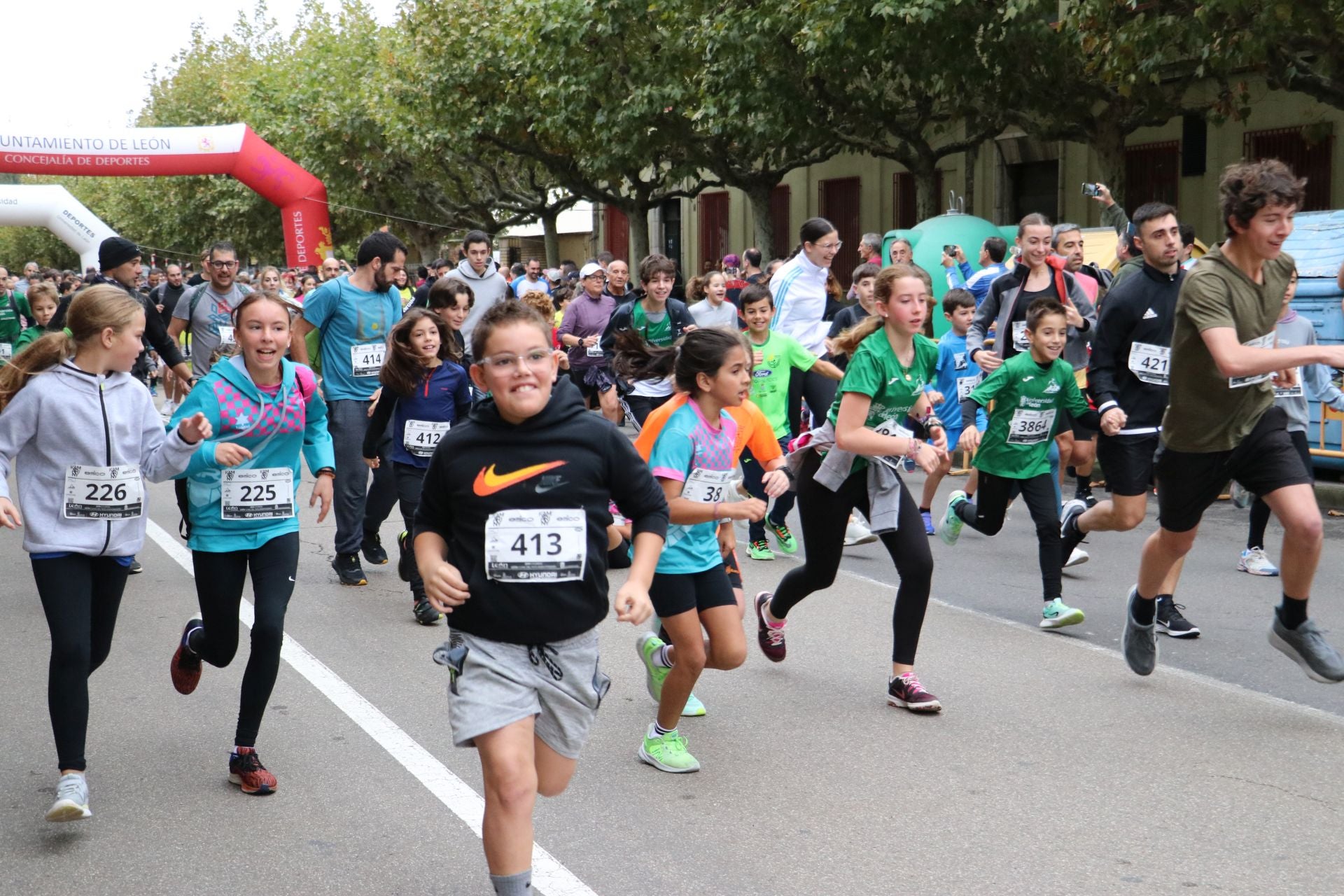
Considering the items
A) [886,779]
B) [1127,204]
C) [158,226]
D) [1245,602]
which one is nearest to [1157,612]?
[1245,602]

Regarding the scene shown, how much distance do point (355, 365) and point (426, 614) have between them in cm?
194

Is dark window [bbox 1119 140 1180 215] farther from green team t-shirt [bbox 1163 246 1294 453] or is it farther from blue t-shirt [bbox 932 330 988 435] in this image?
green team t-shirt [bbox 1163 246 1294 453]

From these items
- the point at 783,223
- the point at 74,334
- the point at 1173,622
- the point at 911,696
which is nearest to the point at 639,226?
the point at 783,223

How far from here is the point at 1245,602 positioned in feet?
25.5

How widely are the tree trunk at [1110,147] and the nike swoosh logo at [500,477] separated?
18211 millimetres

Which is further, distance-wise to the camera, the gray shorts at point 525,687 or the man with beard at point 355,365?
the man with beard at point 355,365

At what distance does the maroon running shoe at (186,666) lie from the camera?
537 centimetres

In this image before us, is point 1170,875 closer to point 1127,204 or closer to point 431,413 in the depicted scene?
point 431,413

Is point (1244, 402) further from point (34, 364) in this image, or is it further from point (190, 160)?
point (190, 160)

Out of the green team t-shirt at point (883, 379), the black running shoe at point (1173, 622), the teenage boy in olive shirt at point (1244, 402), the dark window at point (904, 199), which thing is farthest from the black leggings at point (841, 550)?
the dark window at point (904, 199)

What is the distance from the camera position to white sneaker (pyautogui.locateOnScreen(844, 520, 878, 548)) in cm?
959

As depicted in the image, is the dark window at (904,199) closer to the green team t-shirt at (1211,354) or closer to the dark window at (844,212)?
the dark window at (844,212)

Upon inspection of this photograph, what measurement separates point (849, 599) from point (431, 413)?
2381 millimetres

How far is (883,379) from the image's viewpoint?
19.3 feet
